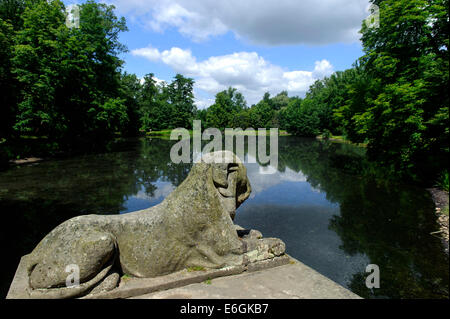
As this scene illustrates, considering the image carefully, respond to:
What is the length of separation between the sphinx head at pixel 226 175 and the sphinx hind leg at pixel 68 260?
1605 millimetres

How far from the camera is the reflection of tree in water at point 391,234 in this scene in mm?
5551

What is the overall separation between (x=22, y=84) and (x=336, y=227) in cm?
2627

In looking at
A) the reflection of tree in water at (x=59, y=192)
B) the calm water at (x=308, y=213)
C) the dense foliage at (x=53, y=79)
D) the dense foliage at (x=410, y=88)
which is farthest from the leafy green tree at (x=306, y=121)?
the reflection of tree in water at (x=59, y=192)

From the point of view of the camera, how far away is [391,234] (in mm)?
8055

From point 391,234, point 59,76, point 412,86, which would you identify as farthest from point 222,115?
point 391,234

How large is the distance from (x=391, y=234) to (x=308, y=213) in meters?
2.64

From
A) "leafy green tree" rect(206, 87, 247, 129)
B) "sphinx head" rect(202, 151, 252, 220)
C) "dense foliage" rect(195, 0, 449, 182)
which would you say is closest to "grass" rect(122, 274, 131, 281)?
"sphinx head" rect(202, 151, 252, 220)

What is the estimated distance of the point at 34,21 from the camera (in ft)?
72.6

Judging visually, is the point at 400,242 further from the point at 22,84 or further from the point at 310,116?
the point at 310,116

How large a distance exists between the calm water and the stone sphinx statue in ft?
9.50

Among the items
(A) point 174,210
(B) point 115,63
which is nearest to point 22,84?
(B) point 115,63

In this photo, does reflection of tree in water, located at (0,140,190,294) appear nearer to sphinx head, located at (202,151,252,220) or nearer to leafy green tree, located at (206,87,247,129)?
sphinx head, located at (202,151,252,220)

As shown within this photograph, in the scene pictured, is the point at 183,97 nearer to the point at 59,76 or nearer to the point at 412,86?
the point at 59,76

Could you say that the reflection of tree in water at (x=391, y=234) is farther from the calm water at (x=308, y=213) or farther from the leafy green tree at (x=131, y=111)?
the leafy green tree at (x=131, y=111)
